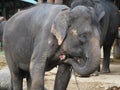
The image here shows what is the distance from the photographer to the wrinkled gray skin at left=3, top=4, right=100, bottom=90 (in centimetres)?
466

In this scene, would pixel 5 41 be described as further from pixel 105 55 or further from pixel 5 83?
pixel 105 55

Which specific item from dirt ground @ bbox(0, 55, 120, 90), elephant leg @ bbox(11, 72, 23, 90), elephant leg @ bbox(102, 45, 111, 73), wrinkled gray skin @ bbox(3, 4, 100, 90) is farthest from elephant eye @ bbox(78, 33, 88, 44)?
elephant leg @ bbox(102, 45, 111, 73)

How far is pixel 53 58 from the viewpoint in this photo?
4973 millimetres

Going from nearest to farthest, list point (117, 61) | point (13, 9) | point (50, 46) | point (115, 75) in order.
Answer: point (50, 46) → point (115, 75) → point (117, 61) → point (13, 9)

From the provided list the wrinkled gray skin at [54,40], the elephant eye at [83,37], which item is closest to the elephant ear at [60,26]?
the wrinkled gray skin at [54,40]

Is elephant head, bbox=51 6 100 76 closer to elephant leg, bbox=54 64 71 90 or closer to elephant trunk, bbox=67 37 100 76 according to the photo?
elephant trunk, bbox=67 37 100 76

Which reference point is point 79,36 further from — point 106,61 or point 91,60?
point 106,61

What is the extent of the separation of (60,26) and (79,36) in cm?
27

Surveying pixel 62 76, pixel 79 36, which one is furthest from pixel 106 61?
pixel 79 36

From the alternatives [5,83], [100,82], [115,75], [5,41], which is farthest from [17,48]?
[115,75]

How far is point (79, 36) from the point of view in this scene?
469 cm

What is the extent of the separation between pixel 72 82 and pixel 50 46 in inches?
146

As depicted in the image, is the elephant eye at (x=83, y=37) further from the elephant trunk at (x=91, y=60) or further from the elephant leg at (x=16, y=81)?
the elephant leg at (x=16, y=81)

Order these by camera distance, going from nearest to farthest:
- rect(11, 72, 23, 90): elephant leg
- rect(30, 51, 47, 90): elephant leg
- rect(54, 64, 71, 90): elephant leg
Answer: rect(30, 51, 47, 90): elephant leg → rect(54, 64, 71, 90): elephant leg → rect(11, 72, 23, 90): elephant leg
